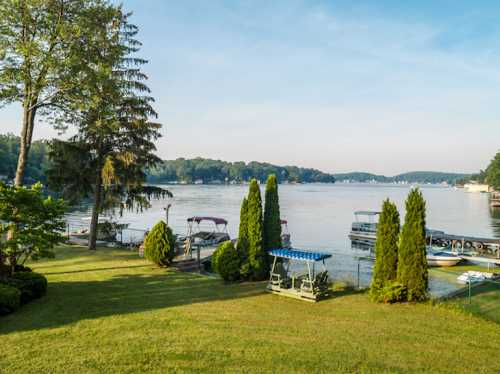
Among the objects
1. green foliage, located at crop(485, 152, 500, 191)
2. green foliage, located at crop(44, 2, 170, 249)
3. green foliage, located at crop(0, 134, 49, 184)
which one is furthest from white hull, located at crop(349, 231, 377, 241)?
green foliage, located at crop(485, 152, 500, 191)

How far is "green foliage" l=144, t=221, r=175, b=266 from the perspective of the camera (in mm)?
→ 15797

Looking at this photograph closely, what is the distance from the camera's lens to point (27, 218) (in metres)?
10.7

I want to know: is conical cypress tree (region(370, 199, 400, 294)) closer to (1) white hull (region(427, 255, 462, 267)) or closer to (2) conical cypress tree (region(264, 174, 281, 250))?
(2) conical cypress tree (region(264, 174, 281, 250))

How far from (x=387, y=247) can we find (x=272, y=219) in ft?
14.6

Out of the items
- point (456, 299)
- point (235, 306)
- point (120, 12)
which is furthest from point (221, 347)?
point (120, 12)

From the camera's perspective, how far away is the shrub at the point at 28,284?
10258mm

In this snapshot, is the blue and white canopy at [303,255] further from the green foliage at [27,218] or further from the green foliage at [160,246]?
the green foliage at [27,218]

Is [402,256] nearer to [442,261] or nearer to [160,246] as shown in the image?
[160,246]

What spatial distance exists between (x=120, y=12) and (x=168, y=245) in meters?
11.7

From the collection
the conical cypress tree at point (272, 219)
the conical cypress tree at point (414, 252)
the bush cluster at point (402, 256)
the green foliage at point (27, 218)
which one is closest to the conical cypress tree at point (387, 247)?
the bush cluster at point (402, 256)

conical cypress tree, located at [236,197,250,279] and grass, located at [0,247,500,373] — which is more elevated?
conical cypress tree, located at [236,197,250,279]

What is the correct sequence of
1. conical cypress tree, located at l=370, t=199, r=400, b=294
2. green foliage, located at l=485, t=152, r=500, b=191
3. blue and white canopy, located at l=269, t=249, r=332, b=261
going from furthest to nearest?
green foliage, located at l=485, t=152, r=500, b=191 → blue and white canopy, located at l=269, t=249, r=332, b=261 → conical cypress tree, located at l=370, t=199, r=400, b=294

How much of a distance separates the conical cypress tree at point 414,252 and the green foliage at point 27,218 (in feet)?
34.4

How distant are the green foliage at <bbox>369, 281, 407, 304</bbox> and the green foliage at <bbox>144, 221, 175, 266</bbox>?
27.6 ft
